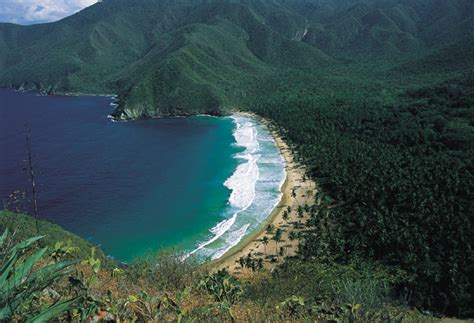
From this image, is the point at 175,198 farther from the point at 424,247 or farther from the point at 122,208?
the point at 424,247

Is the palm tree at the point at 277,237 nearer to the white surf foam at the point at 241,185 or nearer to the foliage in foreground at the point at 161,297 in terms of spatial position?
the white surf foam at the point at 241,185

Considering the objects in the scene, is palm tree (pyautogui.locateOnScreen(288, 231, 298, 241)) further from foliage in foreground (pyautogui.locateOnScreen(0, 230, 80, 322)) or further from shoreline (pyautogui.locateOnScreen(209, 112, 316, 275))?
foliage in foreground (pyautogui.locateOnScreen(0, 230, 80, 322))

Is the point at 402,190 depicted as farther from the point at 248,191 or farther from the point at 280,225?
the point at 248,191

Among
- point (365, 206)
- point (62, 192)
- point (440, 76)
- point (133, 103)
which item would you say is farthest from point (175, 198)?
point (440, 76)

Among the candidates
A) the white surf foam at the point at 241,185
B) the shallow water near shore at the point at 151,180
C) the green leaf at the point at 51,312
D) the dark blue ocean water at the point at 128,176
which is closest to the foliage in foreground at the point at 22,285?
the green leaf at the point at 51,312

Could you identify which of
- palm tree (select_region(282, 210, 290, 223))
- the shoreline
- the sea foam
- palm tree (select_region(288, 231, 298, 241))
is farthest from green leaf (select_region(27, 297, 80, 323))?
palm tree (select_region(282, 210, 290, 223))

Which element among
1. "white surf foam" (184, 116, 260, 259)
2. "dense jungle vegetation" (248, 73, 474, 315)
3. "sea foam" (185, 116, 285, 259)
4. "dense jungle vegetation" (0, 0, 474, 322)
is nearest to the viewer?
"dense jungle vegetation" (0, 0, 474, 322)
